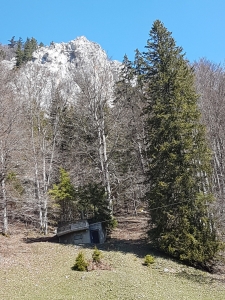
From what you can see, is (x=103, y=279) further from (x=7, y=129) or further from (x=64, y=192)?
(x=64, y=192)

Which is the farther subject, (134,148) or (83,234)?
(134,148)

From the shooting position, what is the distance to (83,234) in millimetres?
22656

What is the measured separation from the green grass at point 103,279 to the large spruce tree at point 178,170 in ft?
4.61

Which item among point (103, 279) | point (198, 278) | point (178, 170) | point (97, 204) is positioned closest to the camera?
point (103, 279)

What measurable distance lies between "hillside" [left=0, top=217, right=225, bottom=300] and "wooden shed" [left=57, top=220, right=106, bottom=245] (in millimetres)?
2697

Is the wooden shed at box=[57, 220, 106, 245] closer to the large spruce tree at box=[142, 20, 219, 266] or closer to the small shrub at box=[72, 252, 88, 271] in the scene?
the large spruce tree at box=[142, 20, 219, 266]

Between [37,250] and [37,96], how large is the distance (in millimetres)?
14331

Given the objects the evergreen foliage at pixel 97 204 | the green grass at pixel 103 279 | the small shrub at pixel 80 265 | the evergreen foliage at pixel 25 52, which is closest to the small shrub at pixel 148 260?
the green grass at pixel 103 279

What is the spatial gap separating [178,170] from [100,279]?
7.67 m

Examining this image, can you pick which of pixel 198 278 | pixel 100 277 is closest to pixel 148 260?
pixel 198 278

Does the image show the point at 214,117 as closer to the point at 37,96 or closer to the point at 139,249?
the point at 139,249

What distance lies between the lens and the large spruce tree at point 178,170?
17438 mm

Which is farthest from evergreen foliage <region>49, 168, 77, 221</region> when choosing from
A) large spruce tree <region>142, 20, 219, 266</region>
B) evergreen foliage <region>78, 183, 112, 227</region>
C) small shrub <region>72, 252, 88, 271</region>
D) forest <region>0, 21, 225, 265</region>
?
small shrub <region>72, 252, 88, 271</region>

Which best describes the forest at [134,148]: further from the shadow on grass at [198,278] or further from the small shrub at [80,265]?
the small shrub at [80,265]
